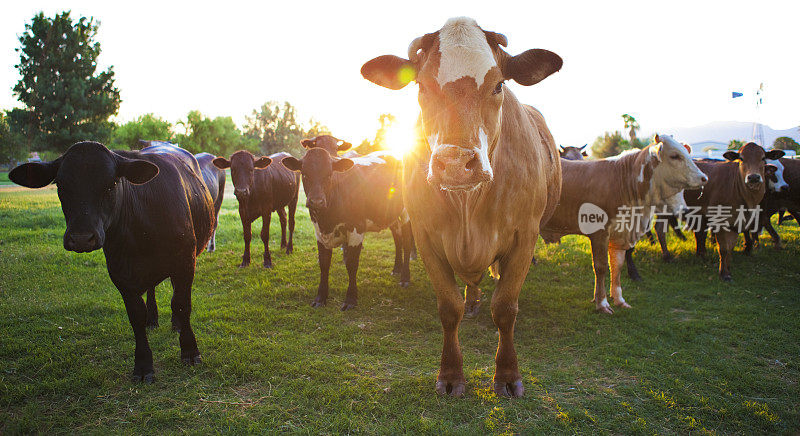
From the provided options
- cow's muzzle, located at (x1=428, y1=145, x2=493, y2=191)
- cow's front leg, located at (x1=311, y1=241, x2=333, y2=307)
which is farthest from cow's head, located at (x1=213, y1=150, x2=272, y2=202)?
cow's muzzle, located at (x1=428, y1=145, x2=493, y2=191)

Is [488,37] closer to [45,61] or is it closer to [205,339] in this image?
[205,339]

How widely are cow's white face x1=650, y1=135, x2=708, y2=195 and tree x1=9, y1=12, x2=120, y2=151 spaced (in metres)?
39.8

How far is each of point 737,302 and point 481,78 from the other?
19.7 feet

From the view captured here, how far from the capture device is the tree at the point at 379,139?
14.3 meters

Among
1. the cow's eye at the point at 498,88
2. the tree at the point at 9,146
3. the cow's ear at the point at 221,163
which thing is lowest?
the cow's ear at the point at 221,163

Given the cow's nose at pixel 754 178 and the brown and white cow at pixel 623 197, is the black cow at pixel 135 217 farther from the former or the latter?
the cow's nose at pixel 754 178

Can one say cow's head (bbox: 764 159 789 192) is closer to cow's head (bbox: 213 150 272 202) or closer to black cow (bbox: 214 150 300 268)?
black cow (bbox: 214 150 300 268)

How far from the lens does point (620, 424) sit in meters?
3.15

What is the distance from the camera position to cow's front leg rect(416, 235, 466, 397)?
3523 millimetres

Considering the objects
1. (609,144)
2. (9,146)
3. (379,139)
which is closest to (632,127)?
(609,144)

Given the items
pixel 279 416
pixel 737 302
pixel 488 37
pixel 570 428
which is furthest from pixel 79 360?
pixel 737 302

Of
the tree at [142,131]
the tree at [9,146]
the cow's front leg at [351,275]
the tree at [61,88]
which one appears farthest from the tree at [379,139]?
the tree at [9,146]

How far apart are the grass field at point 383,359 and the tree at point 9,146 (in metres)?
57.7

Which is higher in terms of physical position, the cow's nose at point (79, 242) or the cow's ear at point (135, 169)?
the cow's ear at point (135, 169)
